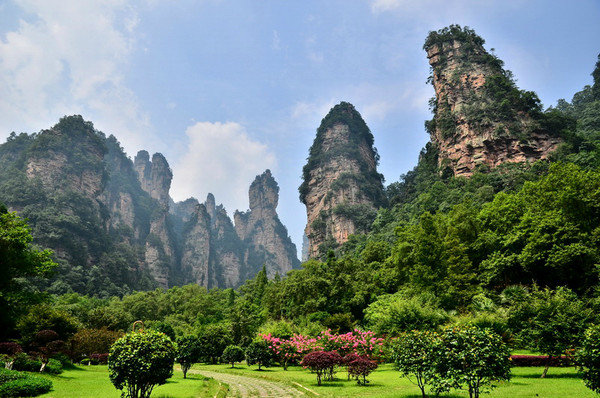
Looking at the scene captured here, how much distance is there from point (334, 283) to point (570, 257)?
71.5 feet

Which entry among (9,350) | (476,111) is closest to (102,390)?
(9,350)

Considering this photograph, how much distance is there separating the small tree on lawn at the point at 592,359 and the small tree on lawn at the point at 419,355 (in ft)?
11.9

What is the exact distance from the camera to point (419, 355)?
34.0ft

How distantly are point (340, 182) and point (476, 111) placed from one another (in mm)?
36724

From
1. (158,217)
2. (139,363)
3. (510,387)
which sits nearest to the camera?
(139,363)

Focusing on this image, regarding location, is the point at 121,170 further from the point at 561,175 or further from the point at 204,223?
the point at 561,175

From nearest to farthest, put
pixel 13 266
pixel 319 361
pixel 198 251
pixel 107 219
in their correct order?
pixel 319 361 < pixel 13 266 < pixel 107 219 < pixel 198 251

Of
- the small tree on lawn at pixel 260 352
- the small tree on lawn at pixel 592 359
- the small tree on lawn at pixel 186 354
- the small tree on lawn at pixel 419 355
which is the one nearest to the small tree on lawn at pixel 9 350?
the small tree on lawn at pixel 186 354

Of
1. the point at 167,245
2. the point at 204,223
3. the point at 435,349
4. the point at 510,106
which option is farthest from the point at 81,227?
the point at 510,106

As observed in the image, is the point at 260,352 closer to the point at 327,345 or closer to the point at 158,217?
the point at 327,345

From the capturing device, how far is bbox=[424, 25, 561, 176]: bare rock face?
51.4 metres

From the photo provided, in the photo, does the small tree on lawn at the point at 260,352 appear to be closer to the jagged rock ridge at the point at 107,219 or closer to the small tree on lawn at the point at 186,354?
the small tree on lawn at the point at 186,354

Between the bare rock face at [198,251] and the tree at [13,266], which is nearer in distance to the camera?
the tree at [13,266]

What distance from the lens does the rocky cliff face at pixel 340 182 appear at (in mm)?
79500
